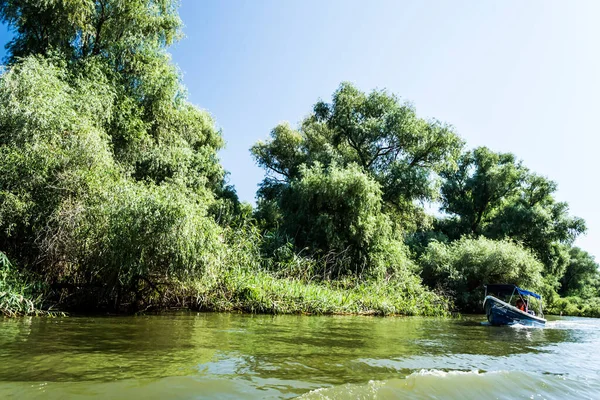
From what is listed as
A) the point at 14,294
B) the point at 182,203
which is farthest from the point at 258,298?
the point at 14,294

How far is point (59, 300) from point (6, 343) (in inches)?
219

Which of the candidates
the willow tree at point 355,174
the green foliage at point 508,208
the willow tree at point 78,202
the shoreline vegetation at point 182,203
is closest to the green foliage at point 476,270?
the shoreline vegetation at point 182,203

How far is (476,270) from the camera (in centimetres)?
2592

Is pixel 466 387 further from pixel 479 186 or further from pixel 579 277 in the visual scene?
pixel 579 277

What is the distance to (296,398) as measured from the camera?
3.74m

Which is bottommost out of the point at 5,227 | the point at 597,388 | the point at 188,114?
the point at 597,388

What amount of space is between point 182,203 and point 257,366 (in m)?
6.56

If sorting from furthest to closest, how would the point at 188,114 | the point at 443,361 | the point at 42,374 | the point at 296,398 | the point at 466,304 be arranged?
the point at 466,304, the point at 188,114, the point at 443,361, the point at 42,374, the point at 296,398

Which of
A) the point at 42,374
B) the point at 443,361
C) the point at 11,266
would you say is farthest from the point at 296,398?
the point at 11,266

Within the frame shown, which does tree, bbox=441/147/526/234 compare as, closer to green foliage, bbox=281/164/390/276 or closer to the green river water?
green foliage, bbox=281/164/390/276

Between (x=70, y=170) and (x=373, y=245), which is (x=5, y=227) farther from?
(x=373, y=245)

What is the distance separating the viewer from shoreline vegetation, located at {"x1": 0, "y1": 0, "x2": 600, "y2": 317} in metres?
10.7

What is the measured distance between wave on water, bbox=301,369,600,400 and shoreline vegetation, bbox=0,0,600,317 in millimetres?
7293

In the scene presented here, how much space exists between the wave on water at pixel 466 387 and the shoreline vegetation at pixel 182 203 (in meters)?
7.29
